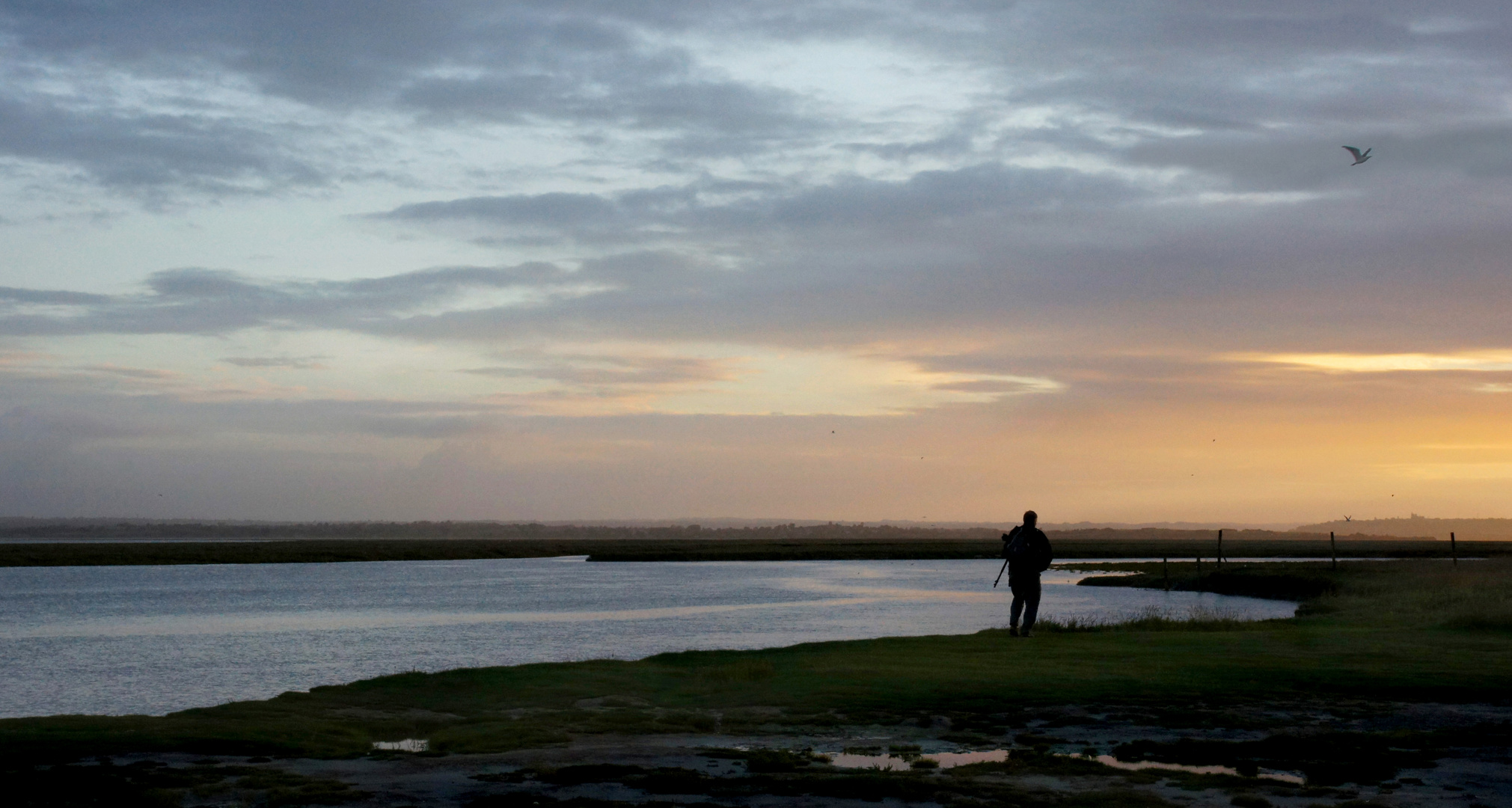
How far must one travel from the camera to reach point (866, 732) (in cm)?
1530

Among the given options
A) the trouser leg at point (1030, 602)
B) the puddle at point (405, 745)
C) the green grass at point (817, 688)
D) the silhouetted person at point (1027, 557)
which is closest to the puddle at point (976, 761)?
the green grass at point (817, 688)

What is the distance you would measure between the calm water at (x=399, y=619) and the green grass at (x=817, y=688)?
8970 mm

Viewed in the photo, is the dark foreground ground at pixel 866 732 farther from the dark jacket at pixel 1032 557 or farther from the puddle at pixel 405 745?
the dark jacket at pixel 1032 557

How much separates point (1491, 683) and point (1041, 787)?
10307 millimetres

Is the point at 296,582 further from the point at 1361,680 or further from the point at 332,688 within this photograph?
the point at 1361,680

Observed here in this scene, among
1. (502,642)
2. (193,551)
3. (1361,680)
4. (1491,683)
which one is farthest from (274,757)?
(193,551)

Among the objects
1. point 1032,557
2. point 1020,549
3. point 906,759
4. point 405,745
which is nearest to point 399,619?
point 1020,549

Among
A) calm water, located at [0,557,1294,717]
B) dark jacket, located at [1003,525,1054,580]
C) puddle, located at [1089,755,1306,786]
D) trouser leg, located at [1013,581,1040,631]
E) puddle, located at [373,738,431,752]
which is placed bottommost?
calm water, located at [0,557,1294,717]

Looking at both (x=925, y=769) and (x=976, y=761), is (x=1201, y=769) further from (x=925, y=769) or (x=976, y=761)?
(x=925, y=769)

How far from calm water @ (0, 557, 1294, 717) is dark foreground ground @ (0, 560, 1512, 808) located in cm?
1030

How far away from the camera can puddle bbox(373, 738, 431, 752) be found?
14.7 meters

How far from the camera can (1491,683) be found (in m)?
17.8

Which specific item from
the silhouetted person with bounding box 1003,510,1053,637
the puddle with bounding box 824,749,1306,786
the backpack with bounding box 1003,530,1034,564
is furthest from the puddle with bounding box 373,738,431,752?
the backpack with bounding box 1003,530,1034,564

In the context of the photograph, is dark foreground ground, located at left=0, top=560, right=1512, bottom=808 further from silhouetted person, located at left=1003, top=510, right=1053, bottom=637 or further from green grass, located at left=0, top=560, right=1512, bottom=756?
silhouetted person, located at left=1003, top=510, right=1053, bottom=637
